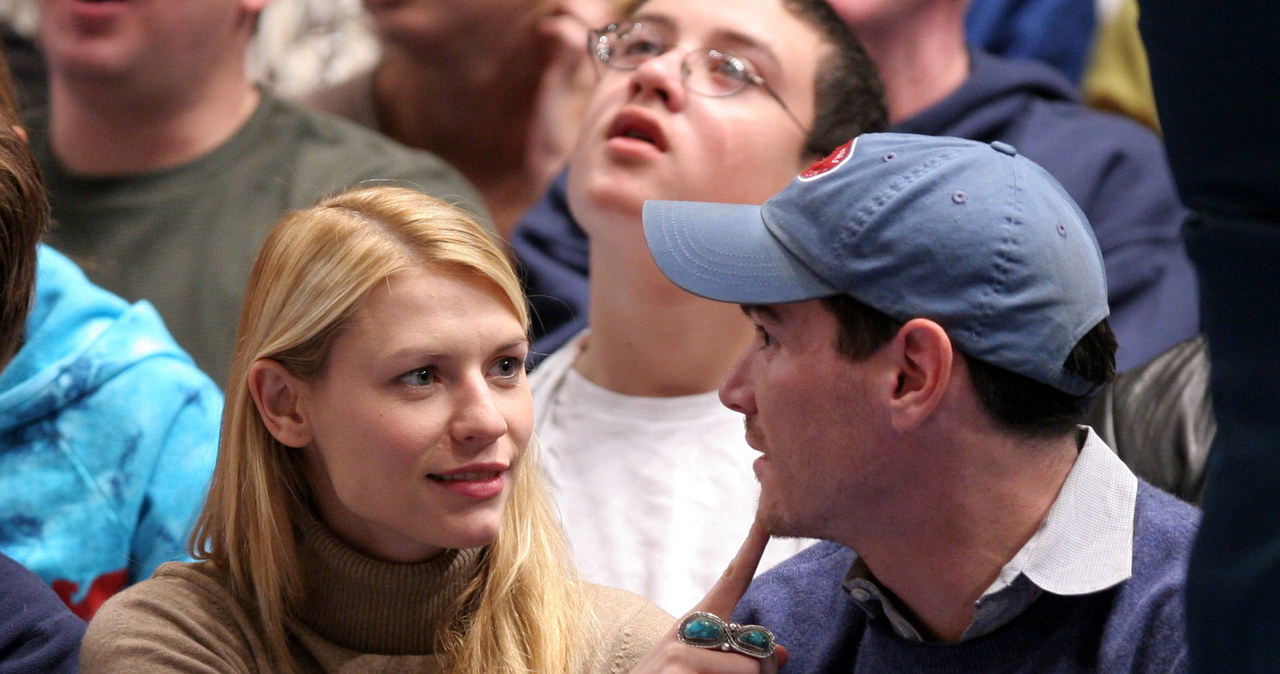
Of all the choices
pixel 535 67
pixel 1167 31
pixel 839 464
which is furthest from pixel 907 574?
pixel 535 67

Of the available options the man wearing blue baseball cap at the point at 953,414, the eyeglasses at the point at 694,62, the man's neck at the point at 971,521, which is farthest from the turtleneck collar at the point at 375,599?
the eyeglasses at the point at 694,62

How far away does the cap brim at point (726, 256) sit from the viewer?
4.58 feet

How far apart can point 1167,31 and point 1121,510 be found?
65 centimetres

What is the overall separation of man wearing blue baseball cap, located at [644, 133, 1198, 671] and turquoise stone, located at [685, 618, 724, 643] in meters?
0.11

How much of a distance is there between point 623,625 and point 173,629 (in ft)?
1.45

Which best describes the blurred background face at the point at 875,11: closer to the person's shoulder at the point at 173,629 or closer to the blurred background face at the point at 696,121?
the blurred background face at the point at 696,121

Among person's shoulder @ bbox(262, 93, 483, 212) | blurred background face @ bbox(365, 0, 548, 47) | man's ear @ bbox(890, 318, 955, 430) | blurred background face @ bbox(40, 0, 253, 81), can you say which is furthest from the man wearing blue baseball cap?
blurred background face @ bbox(365, 0, 548, 47)

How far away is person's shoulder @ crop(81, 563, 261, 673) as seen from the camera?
A: 1.46m

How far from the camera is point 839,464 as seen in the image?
4.52ft

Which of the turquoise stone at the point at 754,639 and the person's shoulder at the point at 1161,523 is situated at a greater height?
the person's shoulder at the point at 1161,523

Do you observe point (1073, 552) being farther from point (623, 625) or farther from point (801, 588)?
point (623, 625)

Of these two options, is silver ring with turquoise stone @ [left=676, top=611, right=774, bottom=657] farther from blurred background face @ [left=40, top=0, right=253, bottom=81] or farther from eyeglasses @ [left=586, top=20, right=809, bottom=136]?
blurred background face @ [left=40, top=0, right=253, bottom=81]

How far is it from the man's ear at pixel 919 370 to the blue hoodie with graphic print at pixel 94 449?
3.03 ft

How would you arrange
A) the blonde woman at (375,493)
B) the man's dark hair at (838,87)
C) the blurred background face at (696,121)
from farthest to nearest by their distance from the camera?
the man's dark hair at (838,87) < the blurred background face at (696,121) < the blonde woman at (375,493)
